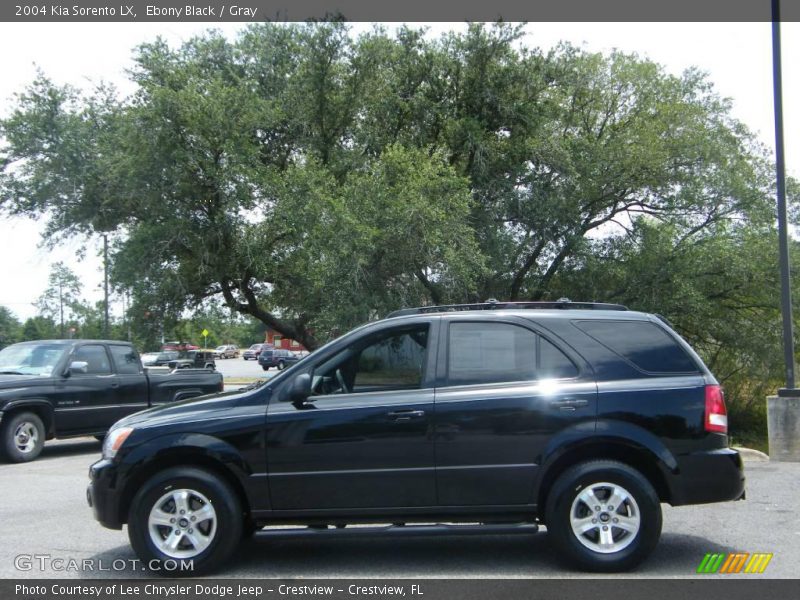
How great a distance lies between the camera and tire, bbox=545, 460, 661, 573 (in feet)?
17.9

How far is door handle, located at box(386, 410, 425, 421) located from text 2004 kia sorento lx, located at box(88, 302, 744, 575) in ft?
0.04

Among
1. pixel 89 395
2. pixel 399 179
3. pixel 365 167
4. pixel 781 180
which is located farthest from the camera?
pixel 365 167

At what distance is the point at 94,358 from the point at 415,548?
27.1ft

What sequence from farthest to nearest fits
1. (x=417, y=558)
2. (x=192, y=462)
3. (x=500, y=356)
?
(x=417, y=558)
(x=500, y=356)
(x=192, y=462)

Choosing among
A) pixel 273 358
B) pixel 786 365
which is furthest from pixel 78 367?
pixel 273 358

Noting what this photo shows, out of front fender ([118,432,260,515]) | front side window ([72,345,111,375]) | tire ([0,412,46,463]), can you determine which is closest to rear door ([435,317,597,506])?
front fender ([118,432,260,515])

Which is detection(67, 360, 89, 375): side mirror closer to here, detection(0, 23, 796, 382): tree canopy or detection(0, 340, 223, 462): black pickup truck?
detection(0, 340, 223, 462): black pickup truck

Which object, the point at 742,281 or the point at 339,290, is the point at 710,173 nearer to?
the point at 742,281

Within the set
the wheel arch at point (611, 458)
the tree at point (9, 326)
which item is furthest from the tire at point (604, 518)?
the tree at point (9, 326)

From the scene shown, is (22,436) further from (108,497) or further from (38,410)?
(108,497)

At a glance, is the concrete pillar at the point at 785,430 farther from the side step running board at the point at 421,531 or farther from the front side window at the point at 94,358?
the front side window at the point at 94,358

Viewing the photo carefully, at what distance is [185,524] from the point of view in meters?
5.54

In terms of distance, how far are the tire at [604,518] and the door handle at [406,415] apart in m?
1.12

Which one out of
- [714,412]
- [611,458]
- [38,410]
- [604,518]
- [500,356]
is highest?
[500,356]
